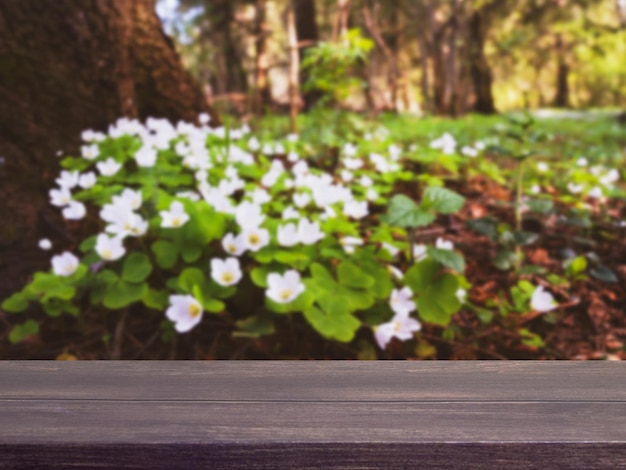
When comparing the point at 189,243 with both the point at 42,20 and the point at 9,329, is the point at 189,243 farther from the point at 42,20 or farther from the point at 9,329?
the point at 42,20

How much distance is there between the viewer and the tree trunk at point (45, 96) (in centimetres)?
253

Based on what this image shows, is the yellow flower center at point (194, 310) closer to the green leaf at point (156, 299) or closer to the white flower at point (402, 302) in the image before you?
the green leaf at point (156, 299)

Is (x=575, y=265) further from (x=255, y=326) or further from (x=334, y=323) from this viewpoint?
(x=255, y=326)

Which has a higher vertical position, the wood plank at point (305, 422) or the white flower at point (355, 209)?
the wood plank at point (305, 422)

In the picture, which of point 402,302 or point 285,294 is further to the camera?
point 402,302

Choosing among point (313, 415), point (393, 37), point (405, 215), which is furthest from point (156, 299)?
point (393, 37)

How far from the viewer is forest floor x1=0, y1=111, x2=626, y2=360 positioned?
2057 mm

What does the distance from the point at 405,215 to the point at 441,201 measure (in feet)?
0.48

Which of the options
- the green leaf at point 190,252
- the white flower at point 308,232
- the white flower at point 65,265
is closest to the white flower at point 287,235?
the white flower at point 308,232

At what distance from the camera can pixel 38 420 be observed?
80 cm

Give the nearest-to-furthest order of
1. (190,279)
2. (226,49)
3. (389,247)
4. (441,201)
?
1. (190,279)
2. (441,201)
3. (389,247)
4. (226,49)

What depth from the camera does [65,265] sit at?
1.96m

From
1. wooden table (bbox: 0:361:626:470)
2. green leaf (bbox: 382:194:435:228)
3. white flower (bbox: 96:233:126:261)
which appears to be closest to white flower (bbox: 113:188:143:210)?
white flower (bbox: 96:233:126:261)

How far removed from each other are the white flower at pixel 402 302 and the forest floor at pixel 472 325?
19cm
